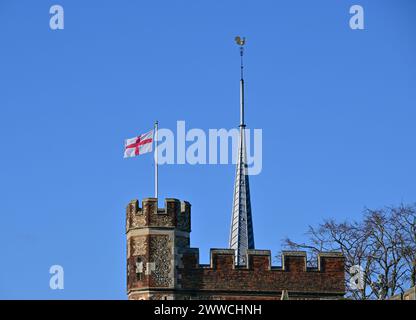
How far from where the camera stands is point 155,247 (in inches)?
2472

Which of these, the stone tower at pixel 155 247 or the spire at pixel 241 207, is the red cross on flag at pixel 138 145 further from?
the spire at pixel 241 207

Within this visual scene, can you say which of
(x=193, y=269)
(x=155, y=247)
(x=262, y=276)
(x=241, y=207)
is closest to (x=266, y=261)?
(x=262, y=276)

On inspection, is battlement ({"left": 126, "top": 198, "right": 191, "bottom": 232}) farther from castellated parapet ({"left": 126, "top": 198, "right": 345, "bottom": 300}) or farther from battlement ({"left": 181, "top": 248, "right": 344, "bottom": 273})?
battlement ({"left": 181, "top": 248, "right": 344, "bottom": 273})

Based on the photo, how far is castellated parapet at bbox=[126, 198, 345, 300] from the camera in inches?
2470

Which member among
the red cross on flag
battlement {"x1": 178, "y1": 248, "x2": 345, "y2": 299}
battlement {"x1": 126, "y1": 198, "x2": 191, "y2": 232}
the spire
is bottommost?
battlement {"x1": 178, "y1": 248, "x2": 345, "y2": 299}

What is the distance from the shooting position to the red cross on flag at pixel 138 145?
64.4 m

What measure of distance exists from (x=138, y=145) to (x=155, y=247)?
4.86 meters

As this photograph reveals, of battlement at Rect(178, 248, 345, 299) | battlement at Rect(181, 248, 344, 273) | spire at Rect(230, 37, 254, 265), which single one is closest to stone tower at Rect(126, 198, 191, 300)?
battlement at Rect(178, 248, 345, 299)
